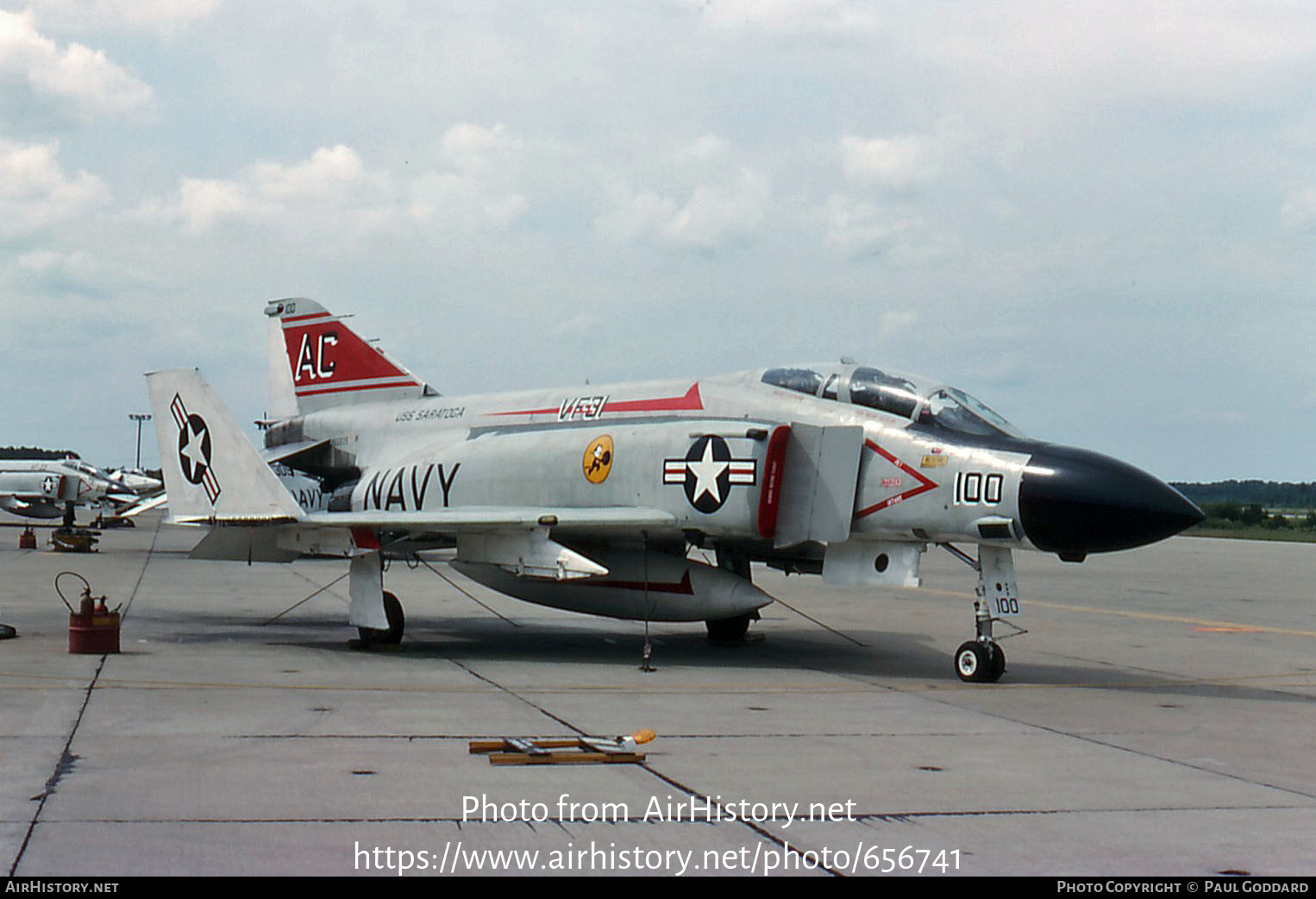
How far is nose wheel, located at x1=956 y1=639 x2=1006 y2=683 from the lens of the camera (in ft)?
36.0

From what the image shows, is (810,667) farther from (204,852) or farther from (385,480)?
(204,852)

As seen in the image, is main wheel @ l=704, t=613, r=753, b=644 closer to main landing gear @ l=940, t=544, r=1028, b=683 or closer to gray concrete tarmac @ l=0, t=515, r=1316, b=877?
gray concrete tarmac @ l=0, t=515, r=1316, b=877

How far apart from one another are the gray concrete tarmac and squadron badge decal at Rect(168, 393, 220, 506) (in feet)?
5.48

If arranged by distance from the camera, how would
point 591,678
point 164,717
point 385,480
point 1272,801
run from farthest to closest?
point 385,480, point 591,678, point 164,717, point 1272,801

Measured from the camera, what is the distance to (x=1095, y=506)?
32.4ft

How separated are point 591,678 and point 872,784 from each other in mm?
4696

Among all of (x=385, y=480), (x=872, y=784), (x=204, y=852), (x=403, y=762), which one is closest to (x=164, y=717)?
(x=403, y=762)

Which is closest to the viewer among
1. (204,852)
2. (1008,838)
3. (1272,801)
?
(204,852)

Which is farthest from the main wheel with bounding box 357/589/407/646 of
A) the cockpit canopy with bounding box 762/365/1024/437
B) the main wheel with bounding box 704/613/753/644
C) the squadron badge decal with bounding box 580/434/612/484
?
the cockpit canopy with bounding box 762/365/1024/437

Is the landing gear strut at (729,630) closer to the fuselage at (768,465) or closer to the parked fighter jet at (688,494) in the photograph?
the parked fighter jet at (688,494)

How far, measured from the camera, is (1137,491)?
9.91 metres

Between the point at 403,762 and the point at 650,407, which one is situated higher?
the point at 650,407

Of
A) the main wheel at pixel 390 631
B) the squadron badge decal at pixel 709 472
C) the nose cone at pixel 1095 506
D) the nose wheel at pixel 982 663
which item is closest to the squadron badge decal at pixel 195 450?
the main wheel at pixel 390 631

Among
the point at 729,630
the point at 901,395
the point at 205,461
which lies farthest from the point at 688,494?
the point at 205,461
